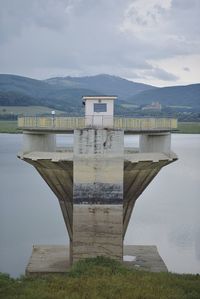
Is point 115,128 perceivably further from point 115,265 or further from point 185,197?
point 185,197

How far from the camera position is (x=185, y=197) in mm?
55625

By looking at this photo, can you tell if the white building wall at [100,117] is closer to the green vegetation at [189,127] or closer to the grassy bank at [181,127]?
the grassy bank at [181,127]

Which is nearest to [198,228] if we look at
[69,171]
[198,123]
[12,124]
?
[69,171]

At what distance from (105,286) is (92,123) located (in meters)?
10.0

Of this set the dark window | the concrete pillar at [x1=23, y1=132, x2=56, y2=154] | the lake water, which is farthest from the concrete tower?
the lake water

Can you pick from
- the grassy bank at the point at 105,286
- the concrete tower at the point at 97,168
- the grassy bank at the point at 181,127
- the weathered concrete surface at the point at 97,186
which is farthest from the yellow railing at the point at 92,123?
the grassy bank at the point at 181,127

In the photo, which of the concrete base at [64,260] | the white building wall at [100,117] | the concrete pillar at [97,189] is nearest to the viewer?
the concrete pillar at [97,189]

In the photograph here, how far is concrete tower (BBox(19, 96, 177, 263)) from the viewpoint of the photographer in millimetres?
25078

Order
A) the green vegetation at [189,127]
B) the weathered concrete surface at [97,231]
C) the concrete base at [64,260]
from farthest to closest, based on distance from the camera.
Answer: the green vegetation at [189,127]
the concrete base at [64,260]
the weathered concrete surface at [97,231]

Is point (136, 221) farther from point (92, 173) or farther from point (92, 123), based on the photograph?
point (92, 173)

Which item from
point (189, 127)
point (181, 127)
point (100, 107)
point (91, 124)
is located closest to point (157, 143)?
point (100, 107)

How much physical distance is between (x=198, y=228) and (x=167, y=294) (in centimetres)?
2621

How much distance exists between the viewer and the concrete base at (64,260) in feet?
92.0

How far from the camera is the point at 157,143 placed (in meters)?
28.9
